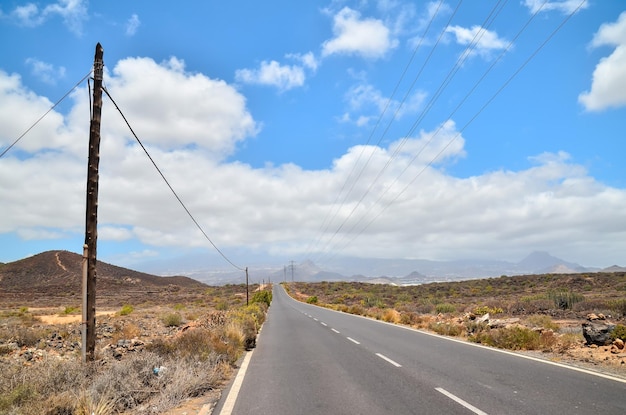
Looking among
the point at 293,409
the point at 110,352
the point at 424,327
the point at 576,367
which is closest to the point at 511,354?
the point at 576,367

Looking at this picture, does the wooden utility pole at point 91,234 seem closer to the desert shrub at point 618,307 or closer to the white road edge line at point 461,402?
the white road edge line at point 461,402

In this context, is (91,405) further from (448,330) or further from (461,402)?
(448,330)

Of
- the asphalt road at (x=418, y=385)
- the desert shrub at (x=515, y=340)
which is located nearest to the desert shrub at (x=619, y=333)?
the desert shrub at (x=515, y=340)

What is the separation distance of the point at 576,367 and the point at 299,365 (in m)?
6.78

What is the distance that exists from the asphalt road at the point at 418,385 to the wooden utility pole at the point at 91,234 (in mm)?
3326

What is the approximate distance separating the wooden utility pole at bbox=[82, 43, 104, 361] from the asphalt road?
3326 mm

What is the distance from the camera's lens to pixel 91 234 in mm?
9102

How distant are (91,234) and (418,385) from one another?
764 cm

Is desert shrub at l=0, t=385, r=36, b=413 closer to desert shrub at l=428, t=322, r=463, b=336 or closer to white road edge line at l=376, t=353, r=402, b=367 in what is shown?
white road edge line at l=376, t=353, r=402, b=367

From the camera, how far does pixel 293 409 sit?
6805 mm

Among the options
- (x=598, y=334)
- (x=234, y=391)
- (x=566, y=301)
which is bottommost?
(x=566, y=301)

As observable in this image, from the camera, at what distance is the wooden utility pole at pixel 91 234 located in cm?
881

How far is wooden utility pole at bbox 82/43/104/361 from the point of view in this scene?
28.9ft

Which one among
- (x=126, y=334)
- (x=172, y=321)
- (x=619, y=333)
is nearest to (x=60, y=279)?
(x=172, y=321)
